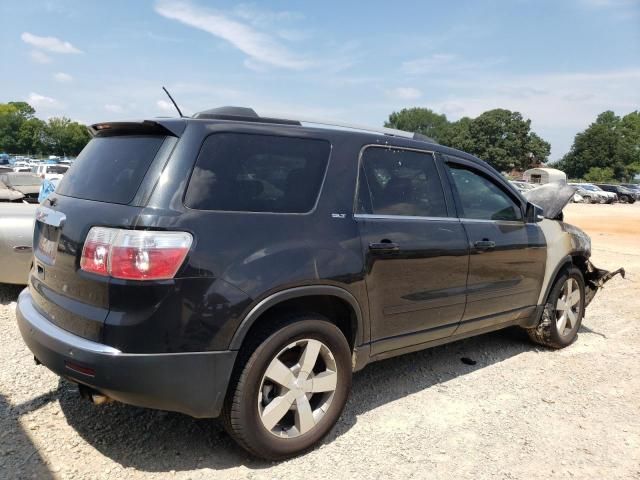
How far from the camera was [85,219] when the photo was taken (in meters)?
2.58

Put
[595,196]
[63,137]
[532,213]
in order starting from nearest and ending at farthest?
1. [532,213]
2. [595,196]
3. [63,137]

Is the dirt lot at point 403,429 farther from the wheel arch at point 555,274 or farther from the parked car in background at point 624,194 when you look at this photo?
the parked car in background at point 624,194

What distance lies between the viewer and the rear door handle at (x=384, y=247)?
10.1 feet

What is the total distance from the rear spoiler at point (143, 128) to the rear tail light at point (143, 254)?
1.83ft

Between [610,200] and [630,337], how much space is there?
45360mm

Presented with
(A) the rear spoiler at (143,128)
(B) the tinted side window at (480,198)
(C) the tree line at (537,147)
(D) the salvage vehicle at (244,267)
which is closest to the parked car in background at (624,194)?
(C) the tree line at (537,147)

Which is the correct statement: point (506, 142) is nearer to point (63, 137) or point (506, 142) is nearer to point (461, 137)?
point (461, 137)

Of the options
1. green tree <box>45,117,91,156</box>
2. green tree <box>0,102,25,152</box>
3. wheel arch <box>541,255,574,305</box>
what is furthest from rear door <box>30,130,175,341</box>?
green tree <box>0,102,25,152</box>

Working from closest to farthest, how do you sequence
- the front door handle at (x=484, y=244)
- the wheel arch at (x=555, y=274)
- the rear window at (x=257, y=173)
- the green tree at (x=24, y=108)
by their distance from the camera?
the rear window at (x=257, y=173) → the front door handle at (x=484, y=244) → the wheel arch at (x=555, y=274) → the green tree at (x=24, y=108)

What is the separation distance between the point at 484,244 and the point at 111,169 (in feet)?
8.54

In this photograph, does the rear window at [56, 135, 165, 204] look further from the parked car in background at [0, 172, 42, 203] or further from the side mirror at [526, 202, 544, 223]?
the parked car in background at [0, 172, 42, 203]

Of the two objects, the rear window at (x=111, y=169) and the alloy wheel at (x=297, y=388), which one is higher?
the rear window at (x=111, y=169)

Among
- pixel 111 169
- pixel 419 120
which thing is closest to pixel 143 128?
pixel 111 169

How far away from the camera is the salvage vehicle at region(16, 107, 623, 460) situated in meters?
2.39
